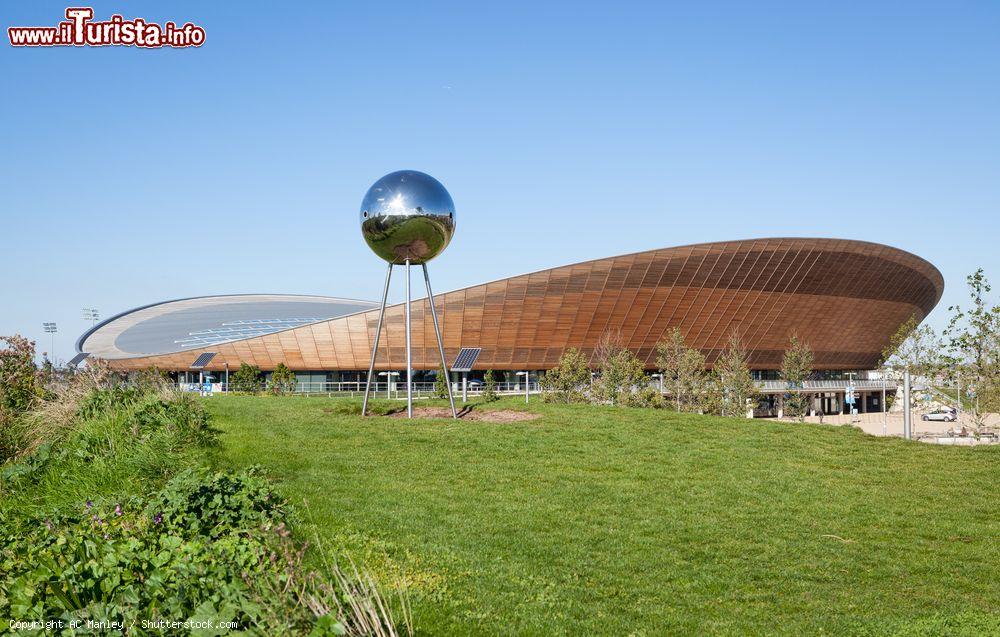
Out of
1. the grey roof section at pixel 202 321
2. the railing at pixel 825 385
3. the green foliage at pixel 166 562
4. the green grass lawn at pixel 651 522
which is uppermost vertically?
the grey roof section at pixel 202 321

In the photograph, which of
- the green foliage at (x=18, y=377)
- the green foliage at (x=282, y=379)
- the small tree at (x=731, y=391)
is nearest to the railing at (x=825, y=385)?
the small tree at (x=731, y=391)

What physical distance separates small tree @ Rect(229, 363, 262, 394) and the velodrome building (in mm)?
1344

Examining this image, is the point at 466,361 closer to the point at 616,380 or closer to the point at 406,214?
the point at 616,380

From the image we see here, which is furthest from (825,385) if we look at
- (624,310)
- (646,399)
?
(646,399)

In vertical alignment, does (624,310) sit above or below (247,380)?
above

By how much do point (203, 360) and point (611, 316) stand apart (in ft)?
90.8

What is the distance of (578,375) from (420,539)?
1232 inches

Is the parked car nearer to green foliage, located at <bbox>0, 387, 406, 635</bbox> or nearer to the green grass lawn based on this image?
the green grass lawn

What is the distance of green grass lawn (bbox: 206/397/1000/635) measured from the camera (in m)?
6.71

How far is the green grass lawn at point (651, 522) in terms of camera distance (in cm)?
671

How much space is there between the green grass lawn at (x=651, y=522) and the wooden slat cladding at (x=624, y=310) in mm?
31185

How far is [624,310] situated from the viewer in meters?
50.0

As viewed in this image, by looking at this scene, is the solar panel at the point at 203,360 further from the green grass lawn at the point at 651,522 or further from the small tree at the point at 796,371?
the small tree at the point at 796,371

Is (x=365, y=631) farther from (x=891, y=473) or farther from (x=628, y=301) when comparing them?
(x=628, y=301)
